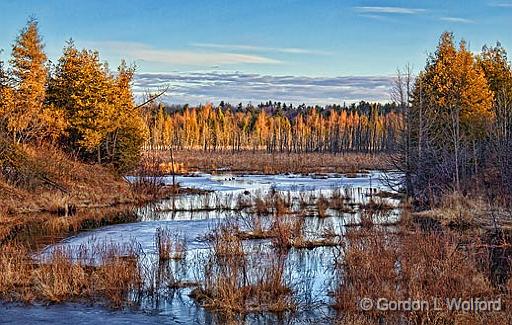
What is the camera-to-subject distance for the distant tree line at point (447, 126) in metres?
32.0

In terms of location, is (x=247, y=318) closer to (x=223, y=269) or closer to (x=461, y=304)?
(x=223, y=269)

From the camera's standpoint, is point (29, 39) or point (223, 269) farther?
point (29, 39)

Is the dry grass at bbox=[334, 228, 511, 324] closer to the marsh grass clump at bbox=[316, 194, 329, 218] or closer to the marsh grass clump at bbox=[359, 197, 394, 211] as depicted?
the marsh grass clump at bbox=[316, 194, 329, 218]

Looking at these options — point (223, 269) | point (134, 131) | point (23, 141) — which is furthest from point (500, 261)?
point (134, 131)

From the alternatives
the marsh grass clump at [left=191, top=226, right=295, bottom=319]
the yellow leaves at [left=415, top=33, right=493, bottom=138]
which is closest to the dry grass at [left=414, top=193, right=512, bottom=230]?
the yellow leaves at [left=415, top=33, right=493, bottom=138]

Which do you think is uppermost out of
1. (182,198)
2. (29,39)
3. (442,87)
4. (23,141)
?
(29,39)

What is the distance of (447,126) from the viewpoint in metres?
36.2

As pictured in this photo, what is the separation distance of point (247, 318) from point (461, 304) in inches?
155

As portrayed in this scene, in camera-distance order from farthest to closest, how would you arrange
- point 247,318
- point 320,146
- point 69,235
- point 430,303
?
point 320,146 < point 69,235 < point 247,318 < point 430,303

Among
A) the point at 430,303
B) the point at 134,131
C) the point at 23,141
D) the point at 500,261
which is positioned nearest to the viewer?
the point at 430,303

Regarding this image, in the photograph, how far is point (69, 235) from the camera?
22.0m

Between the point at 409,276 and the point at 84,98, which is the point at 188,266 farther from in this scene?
the point at 84,98

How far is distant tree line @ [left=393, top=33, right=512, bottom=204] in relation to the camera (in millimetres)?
32000

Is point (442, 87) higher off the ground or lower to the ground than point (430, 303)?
higher
